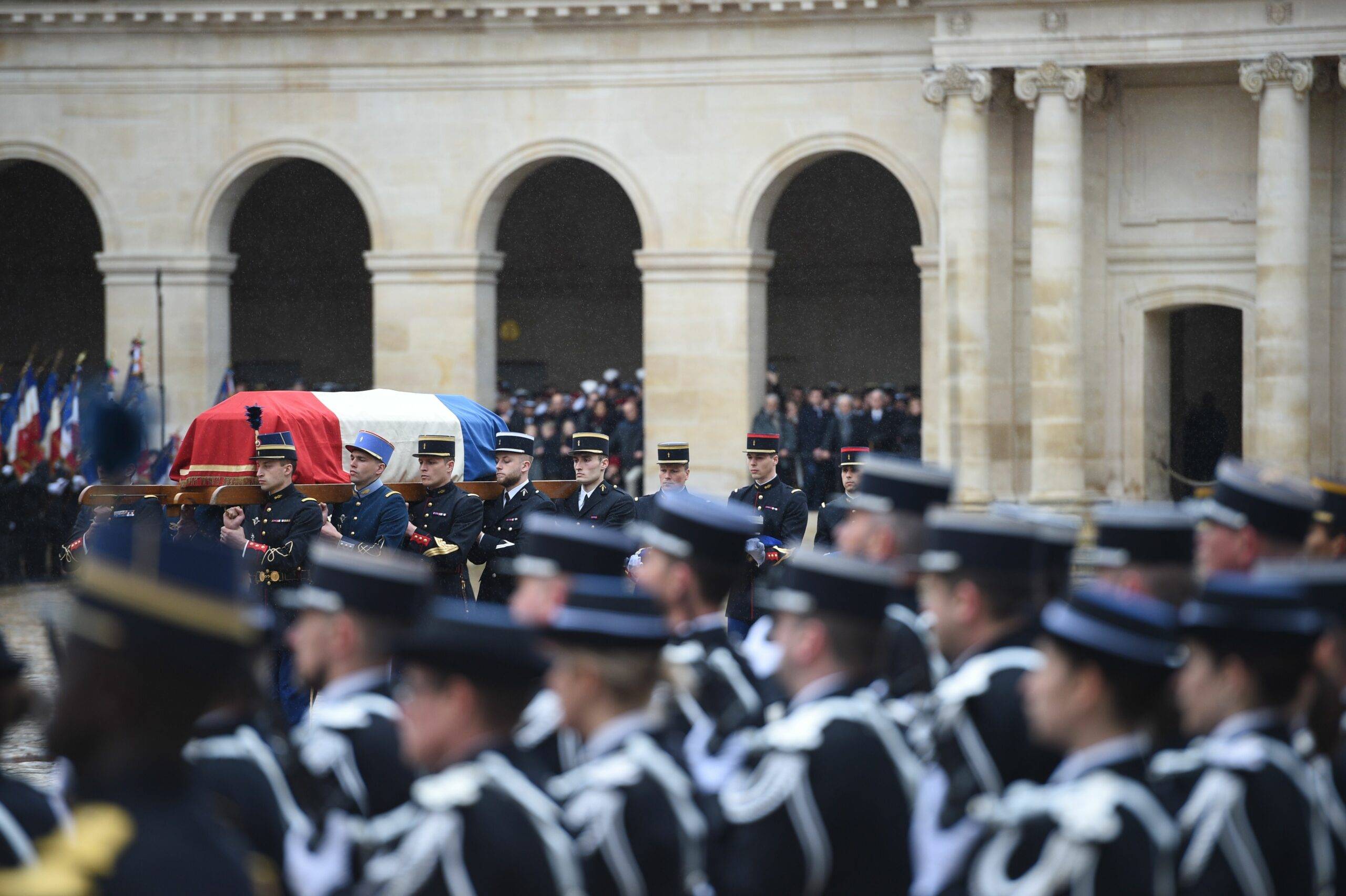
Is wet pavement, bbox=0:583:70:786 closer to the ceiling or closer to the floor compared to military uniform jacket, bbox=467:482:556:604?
closer to the floor

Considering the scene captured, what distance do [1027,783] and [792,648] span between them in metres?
0.65

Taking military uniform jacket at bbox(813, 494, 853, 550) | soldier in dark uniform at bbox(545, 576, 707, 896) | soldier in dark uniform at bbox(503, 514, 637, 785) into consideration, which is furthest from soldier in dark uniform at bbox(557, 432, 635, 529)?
soldier in dark uniform at bbox(545, 576, 707, 896)

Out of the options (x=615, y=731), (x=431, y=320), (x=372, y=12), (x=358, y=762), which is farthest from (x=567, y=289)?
(x=615, y=731)

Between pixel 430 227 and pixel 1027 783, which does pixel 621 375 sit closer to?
pixel 430 227

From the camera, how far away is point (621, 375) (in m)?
34.2

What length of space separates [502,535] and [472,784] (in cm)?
905

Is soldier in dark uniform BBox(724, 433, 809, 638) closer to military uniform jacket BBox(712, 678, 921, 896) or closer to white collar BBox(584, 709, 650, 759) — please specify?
military uniform jacket BBox(712, 678, 921, 896)

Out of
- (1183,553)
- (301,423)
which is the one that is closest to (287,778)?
(1183,553)

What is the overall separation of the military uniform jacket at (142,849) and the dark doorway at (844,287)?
3048cm

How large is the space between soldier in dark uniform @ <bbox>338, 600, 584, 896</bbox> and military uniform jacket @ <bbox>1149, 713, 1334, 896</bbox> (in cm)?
133

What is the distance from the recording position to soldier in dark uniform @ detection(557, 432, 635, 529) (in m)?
12.9

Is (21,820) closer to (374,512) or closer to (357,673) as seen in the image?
(357,673)

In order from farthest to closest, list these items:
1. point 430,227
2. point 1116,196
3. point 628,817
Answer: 1. point 430,227
2. point 1116,196
3. point 628,817

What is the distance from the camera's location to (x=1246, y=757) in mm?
3936
